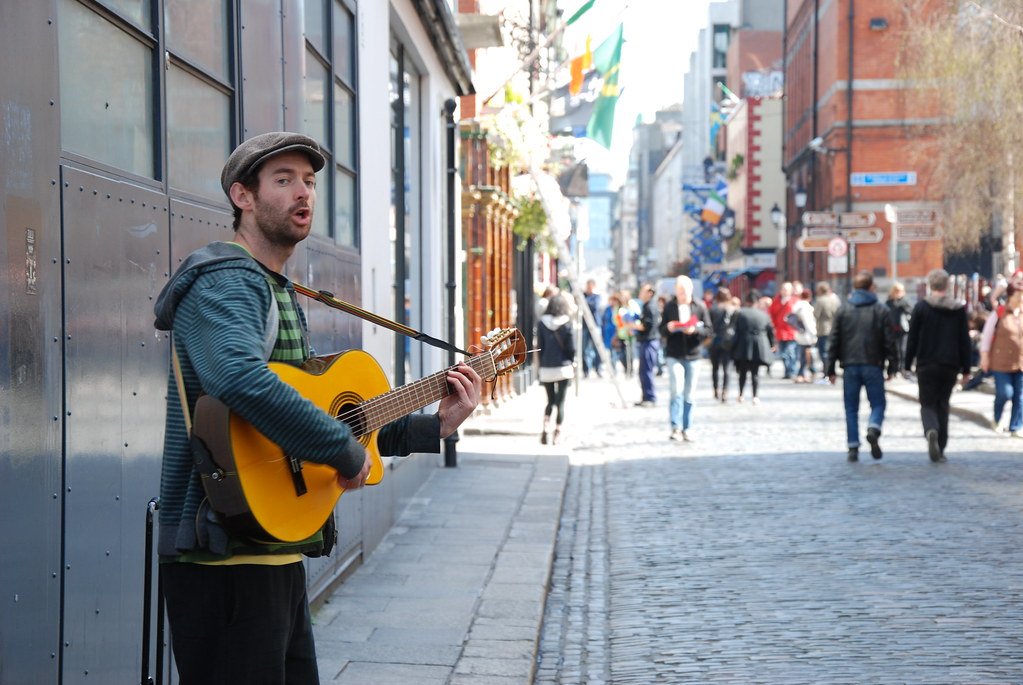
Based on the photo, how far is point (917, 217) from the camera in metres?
27.0

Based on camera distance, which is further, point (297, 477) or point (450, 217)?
point (450, 217)

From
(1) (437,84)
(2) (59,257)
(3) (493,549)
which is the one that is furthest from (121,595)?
(1) (437,84)

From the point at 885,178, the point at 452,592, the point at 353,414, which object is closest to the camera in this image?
the point at 353,414

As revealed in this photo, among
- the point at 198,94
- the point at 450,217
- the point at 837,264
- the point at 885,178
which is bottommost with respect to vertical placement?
the point at 198,94

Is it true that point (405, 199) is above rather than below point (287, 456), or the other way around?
above

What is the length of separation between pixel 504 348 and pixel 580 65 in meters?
19.3

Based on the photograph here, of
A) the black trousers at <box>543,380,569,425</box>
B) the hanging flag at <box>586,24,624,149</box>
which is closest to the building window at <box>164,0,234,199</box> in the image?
the black trousers at <box>543,380,569,425</box>

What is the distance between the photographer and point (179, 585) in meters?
3.01

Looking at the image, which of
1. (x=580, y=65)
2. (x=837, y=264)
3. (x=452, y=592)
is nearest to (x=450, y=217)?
(x=452, y=592)

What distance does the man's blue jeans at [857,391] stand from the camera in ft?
43.2

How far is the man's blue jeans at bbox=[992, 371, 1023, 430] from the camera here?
1523cm

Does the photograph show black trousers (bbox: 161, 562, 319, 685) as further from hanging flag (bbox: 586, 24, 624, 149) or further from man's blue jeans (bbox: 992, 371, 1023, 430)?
hanging flag (bbox: 586, 24, 624, 149)

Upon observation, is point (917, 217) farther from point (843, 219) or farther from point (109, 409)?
point (109, 409)

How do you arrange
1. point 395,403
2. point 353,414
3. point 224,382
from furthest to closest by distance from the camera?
point 395,403, point 353,414, point 224,382
